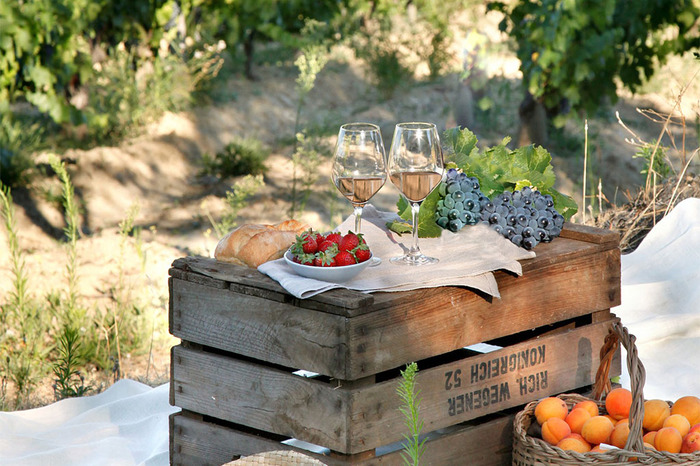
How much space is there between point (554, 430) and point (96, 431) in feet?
4.85

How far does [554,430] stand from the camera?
211 centimetres

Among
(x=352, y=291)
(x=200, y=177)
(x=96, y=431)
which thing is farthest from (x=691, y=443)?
(x=200, y=177)

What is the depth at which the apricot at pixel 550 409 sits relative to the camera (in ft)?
7.08

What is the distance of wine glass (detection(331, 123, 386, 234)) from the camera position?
2.05m

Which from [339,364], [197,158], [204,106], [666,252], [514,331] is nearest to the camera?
[339,364]

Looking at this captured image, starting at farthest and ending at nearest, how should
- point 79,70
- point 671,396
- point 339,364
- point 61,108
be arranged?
point 79,70 → point 61,108 → point 671,396 → point 339,364

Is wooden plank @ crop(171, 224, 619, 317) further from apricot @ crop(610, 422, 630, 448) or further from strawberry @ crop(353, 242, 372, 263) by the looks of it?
apricot @ crop(610, 422, 630, 448)

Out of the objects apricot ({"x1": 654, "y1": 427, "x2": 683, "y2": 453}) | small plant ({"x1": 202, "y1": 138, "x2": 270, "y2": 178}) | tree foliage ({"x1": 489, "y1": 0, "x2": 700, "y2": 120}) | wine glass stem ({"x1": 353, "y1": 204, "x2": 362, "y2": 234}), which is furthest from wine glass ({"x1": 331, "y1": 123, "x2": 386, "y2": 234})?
small plant ({"x1": 202, "y1": 138, "x2": 270, "y2": 178})

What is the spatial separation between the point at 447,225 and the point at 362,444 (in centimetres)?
66

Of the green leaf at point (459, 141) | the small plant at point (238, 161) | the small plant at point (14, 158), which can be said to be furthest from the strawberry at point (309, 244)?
the small plant at point (238, 161)

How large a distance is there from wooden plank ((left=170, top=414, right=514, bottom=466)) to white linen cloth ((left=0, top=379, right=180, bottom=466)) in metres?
0.32

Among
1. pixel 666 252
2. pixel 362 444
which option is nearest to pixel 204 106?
pixel 666 252

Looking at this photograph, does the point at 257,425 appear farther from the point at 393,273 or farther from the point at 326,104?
the point at 326,104

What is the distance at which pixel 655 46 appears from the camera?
6832mm
